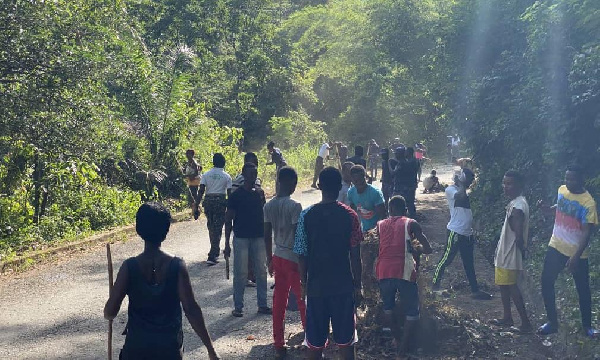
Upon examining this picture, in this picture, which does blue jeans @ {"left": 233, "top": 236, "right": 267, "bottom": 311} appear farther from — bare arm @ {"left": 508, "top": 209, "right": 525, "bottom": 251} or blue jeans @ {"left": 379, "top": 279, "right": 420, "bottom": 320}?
bare arm @ {"left": 508, "top": 209, "right": 525, "bottom": 251}

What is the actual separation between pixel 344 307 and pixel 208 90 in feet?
68.9

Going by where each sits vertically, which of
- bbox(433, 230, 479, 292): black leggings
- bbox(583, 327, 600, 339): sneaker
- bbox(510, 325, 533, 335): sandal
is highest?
bbox(433, 230, 479, 292): black leggings

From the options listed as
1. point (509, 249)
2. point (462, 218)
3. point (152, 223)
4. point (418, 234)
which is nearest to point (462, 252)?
point (462, 218)

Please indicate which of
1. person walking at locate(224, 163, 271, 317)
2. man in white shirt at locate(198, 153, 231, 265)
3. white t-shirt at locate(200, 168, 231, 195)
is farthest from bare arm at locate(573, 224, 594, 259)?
white t-shirt at locate(200, 168, 231, 195)

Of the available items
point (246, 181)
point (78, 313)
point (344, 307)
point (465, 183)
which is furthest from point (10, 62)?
point (344, 307)

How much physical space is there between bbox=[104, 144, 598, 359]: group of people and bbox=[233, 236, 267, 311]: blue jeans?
0.04ft

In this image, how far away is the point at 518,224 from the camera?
8109mm

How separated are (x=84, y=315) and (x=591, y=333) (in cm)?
595

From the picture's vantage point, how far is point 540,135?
12523 millimetres

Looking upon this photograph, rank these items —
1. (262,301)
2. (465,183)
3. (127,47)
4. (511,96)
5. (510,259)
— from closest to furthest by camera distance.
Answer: (510,259)
(262,301)
(465,183)
(511,96)
(127,47)

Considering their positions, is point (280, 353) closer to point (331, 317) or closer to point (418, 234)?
point (331, 317)

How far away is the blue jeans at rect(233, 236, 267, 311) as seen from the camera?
8508 mm

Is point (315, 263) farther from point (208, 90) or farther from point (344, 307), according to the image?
point (208, 90)

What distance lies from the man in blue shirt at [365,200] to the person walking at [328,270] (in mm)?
2438
